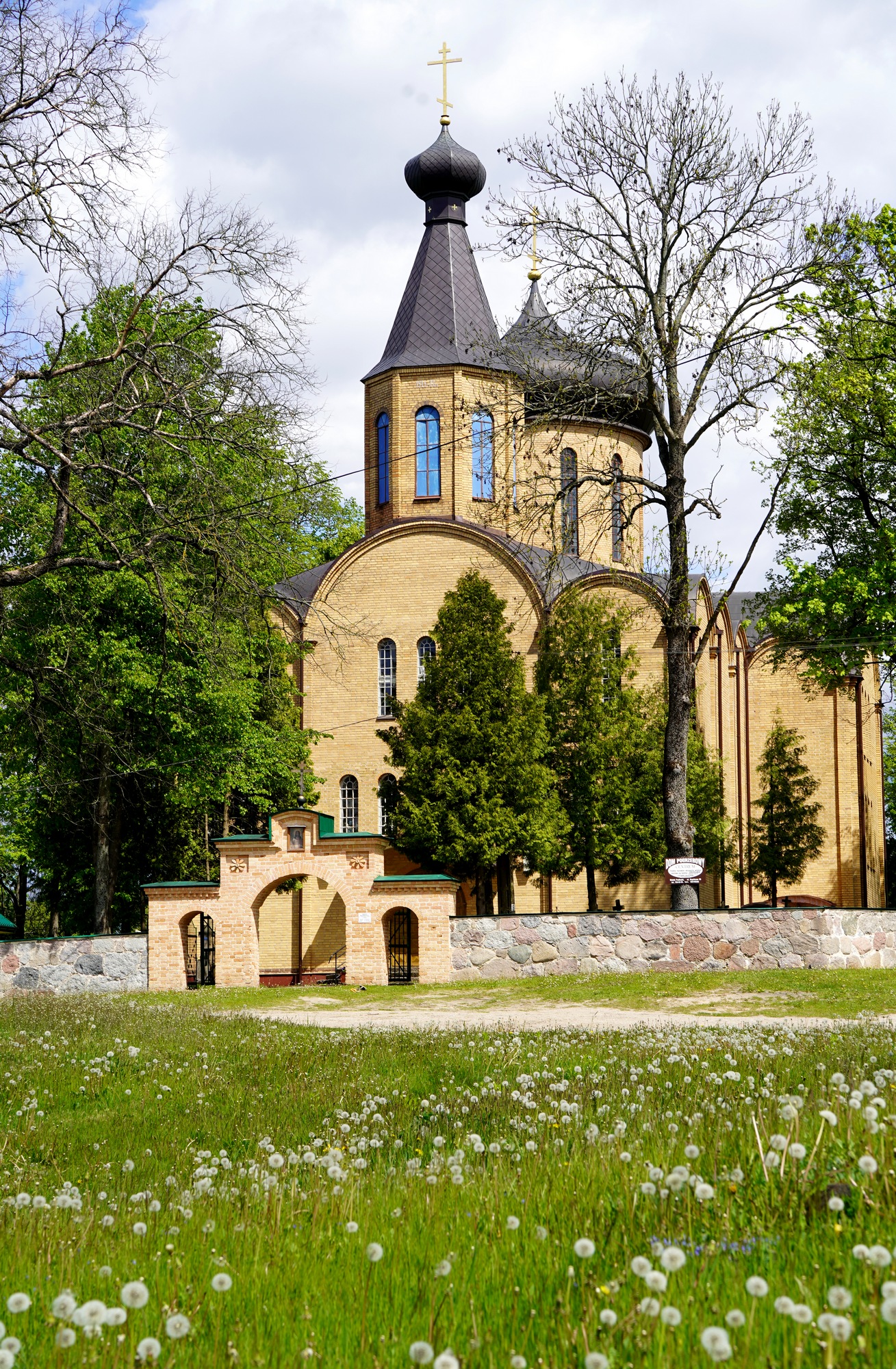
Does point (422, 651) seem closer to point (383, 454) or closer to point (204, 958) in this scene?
point (383, 454)

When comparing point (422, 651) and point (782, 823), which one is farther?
point (782, 823)

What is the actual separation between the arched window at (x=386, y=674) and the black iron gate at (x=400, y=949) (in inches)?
223

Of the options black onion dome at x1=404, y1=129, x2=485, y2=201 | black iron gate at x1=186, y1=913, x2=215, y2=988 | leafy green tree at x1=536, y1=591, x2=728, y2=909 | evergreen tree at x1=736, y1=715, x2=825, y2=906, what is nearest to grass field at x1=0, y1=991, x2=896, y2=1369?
black iron gate at x1=186, y1=913, x2=215, y2=988

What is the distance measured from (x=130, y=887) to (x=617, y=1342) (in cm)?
2992

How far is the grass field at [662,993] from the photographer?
15344 millimetres

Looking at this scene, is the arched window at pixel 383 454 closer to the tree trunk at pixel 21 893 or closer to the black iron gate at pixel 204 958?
the tree trunk at pixel 21 893

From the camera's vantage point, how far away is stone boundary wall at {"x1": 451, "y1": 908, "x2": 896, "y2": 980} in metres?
19.8

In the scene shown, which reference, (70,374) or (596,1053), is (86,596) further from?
(596,1053)

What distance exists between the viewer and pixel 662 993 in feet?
56.4

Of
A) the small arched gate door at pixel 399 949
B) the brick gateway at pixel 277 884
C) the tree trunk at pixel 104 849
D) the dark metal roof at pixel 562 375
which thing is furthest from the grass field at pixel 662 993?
the dark metal roof at pixel 562 375

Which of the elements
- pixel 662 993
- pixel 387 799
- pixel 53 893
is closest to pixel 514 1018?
pixel 662 993

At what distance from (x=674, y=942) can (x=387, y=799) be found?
12.3 metres

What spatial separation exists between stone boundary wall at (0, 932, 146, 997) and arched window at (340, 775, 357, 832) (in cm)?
1048

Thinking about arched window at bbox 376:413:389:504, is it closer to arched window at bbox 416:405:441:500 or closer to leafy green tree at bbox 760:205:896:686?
arched window at bbox 416:405:441:500
